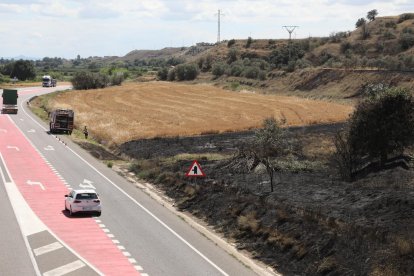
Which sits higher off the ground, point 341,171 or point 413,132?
point 413,132

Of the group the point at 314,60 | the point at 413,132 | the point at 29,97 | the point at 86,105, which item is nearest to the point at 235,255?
the point at 413,132

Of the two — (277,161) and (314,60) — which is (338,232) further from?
(314,60)

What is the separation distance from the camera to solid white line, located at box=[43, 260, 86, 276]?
22.0 m

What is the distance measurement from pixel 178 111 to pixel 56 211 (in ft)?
200

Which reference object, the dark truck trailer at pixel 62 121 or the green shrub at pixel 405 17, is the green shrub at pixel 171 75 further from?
the dark truck trailer at pixel 62 121

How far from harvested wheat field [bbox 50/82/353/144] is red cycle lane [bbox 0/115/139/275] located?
12.2 metres

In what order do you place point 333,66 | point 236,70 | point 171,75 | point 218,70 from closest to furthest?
point 333,66, point 236,70, point 218,70, point 171,75

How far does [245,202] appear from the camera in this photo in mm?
31609

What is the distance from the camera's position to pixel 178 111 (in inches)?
3691

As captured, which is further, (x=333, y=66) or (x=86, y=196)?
(x=333, y=66)

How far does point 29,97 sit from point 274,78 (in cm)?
5393

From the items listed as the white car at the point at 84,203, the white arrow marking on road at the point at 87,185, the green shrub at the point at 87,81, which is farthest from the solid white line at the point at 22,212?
the green shrub at the point at 87,81

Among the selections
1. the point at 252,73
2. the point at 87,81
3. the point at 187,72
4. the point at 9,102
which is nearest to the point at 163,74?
the point at 187,72

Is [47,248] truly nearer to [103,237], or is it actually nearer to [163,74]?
[103,237]
